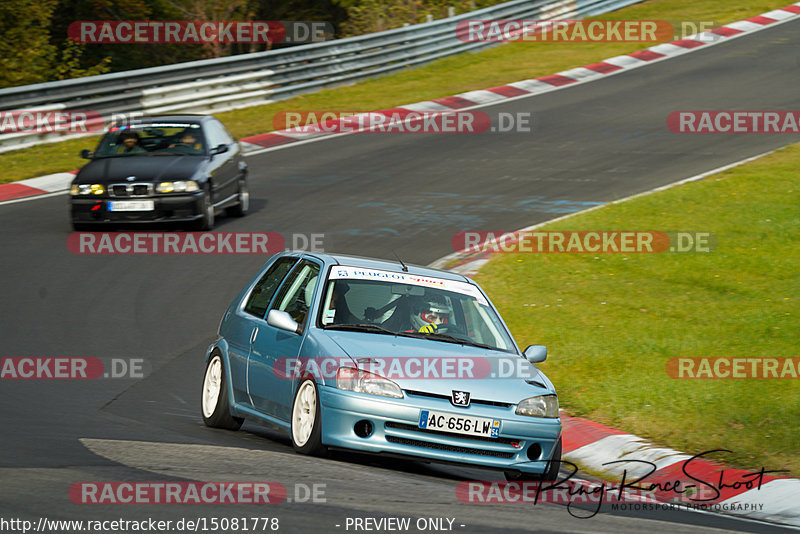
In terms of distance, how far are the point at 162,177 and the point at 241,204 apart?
1.88 metres

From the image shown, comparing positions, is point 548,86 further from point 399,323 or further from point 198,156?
point 399,323

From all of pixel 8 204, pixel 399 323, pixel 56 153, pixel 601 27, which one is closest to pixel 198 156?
pixel 8 204

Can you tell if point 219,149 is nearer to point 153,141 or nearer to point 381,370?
point 153,141

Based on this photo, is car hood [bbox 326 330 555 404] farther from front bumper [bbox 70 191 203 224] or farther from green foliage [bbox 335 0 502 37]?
green foliage [bbox 335 0 502 37]

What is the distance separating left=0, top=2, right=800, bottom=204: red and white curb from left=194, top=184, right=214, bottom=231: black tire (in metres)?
3.80

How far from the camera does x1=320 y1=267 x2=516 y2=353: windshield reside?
8.57 m

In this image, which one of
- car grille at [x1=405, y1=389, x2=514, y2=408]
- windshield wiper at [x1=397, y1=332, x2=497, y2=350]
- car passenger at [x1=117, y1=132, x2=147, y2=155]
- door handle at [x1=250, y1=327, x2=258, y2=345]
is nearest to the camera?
car grille at [x1=405, y1=389, x2=514, y2=408]

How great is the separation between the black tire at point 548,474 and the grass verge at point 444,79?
559 inches

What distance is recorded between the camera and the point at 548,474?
8.05 meters

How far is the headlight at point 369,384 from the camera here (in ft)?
25.2

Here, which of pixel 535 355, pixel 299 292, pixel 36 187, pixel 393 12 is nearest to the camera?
pixel 535 355
